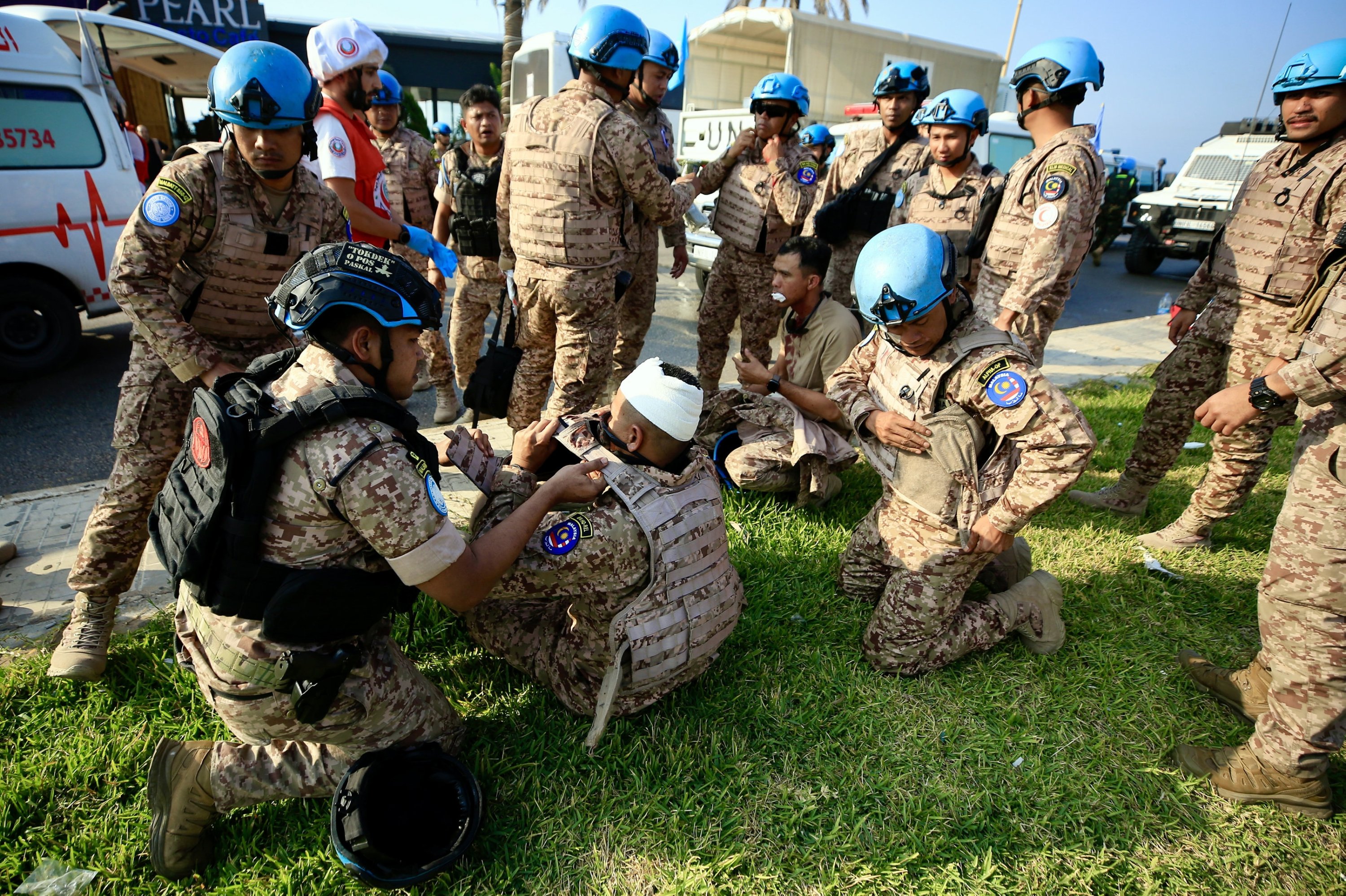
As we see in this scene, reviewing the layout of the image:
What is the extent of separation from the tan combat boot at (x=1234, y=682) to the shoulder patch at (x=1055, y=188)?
7.02 feet

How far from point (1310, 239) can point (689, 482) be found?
3.02 metres

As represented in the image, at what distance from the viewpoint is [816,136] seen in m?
5.69

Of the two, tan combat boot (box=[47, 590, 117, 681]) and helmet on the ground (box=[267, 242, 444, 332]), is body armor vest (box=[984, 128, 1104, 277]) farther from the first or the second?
tan combat boot (box=[47, 590, 117, 681])

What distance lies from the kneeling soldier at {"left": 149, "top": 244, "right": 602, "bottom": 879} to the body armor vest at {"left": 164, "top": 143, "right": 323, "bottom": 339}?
0.77 meters

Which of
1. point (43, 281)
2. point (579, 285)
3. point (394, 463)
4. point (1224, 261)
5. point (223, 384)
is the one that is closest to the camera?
point (394, 463)

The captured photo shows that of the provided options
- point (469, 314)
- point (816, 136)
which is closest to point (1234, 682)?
point (816, 136)

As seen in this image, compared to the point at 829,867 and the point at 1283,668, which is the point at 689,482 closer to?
the point at 829,867

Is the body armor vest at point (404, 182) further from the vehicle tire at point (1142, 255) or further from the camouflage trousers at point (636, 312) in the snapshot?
the vehicle tire at point (1142, 255)

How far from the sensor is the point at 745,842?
2.19 metres

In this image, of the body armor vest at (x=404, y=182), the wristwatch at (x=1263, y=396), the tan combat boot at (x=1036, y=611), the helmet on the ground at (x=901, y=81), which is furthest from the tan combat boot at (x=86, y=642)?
the helmet on the ground at (x=901, y=81)

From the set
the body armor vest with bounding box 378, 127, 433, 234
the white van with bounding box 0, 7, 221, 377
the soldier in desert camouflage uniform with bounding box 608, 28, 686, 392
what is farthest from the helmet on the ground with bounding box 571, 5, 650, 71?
the white van with bounding box 0, 7, 221, 377

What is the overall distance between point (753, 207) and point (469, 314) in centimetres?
209

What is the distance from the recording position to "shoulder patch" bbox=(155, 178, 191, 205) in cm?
246

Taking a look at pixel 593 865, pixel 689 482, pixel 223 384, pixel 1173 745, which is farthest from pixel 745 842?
pixel 223 384
